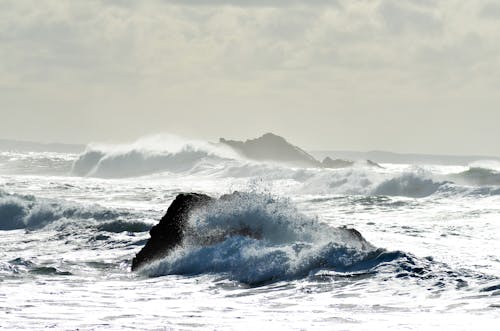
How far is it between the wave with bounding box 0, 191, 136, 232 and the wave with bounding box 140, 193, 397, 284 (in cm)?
793

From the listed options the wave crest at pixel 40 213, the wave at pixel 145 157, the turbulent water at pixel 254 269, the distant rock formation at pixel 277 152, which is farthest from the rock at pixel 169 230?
the distant rock formation at pixel 277 152

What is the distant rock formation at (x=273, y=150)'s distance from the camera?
9071 cm

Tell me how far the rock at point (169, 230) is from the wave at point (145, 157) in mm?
48357

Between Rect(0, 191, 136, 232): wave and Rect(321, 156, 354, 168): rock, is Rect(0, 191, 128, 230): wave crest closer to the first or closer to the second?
Rect(0, 191, 136, 232): wave

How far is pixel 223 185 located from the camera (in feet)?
182

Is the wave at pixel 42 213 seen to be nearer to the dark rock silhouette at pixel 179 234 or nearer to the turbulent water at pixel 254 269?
the turbulent water at pixel 254 269

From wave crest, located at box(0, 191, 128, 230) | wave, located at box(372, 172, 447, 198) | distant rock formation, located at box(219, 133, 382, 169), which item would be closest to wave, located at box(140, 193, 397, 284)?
wave crest, located at box(0, 191, 128, 230)

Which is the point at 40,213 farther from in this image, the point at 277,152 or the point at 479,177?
the point at 277,152

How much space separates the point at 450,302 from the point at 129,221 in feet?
43.7

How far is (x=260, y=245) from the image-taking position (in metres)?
16.8

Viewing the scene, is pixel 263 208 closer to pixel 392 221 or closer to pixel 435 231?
pixel 435 231

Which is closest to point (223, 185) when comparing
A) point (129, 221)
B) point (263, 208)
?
point (129, 221)

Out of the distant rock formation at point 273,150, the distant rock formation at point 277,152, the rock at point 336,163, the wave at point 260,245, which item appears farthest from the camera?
the distant rock formation at point 273,150

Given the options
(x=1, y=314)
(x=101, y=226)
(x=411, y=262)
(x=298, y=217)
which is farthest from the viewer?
(x=101, y=226)
